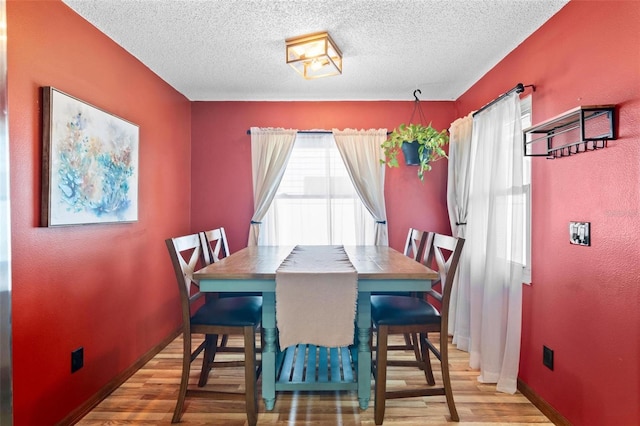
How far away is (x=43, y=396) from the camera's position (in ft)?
5.68

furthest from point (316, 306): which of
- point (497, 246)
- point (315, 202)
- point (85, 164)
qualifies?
point (315, 202)

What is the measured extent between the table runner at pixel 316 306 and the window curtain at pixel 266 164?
5.60ft

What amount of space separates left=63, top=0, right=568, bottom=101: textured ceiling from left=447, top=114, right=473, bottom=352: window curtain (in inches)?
19.6

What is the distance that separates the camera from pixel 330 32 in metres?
2.22

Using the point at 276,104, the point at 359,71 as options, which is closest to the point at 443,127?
the point at 359,71

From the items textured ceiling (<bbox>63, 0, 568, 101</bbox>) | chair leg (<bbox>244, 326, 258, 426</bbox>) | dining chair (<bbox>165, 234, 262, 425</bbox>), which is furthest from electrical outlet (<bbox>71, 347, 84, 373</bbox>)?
textured ceiling (<bbox>63, 0, 568, 101</bbox>)

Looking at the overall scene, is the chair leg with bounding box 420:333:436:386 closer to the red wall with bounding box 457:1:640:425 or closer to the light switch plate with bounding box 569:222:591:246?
the red wall with bounding box 457:1:640:425

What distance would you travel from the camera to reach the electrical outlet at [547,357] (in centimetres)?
199

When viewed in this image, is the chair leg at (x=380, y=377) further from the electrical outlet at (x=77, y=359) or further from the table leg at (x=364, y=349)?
the electrical outlet at (x=77, y=359)

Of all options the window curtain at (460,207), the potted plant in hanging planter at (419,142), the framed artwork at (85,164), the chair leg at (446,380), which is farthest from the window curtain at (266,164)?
the chair leg at (446,380)

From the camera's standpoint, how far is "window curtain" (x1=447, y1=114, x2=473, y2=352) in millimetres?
2910

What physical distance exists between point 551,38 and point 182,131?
3.08 metres

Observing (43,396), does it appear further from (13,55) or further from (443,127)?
(443,127)

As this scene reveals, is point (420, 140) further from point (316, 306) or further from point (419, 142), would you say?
point (316, 306)
